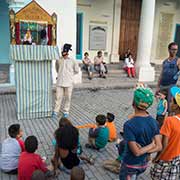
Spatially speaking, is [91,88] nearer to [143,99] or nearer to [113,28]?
[113,28]

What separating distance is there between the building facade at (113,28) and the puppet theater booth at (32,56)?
10.6ft

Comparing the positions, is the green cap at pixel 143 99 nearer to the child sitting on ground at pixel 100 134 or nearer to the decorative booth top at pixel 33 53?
the child sitting on ground at pixel 100 134

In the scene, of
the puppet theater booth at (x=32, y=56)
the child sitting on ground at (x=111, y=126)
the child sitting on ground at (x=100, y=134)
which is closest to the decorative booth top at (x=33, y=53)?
the puppet theater booth at (x=32, y=56)

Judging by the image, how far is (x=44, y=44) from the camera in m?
5.51

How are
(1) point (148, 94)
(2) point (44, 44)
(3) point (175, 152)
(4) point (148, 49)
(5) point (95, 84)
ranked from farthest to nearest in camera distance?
(4) point (148, 49) → (5) point (95, 84) → (2) point (44, 44) → (3) point (175, 152) → (1) point (148, 94)

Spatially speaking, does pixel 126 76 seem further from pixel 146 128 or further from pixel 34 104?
pixel 146 128

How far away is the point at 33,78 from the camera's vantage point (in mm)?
5418

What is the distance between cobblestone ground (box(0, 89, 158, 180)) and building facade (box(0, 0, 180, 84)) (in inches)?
84.0

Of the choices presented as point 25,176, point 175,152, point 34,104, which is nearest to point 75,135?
point 25,176

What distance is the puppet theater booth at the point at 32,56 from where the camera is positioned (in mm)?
5207

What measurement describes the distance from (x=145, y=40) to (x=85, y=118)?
6217mm

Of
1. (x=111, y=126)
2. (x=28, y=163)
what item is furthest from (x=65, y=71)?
(x=28, y=163)

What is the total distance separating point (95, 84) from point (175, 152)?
7.11 metres

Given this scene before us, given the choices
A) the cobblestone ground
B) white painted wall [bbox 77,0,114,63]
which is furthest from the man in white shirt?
white painted wall [bbox 77,0,114,63]
